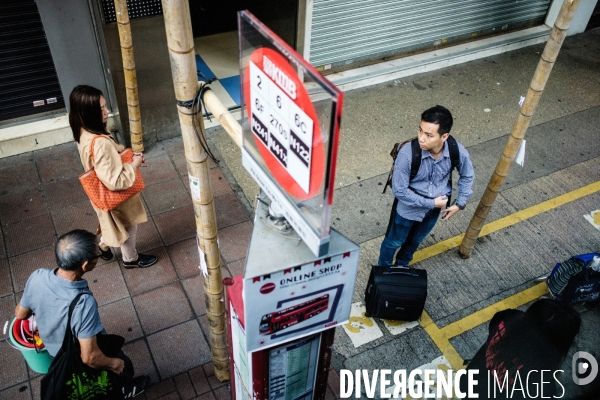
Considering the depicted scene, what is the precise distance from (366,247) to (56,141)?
4040 mm

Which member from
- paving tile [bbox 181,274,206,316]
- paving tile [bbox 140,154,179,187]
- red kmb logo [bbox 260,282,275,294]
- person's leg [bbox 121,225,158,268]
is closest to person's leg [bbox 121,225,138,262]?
person's leg [bbox 121,225,158,268]

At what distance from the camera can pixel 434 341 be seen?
463cm

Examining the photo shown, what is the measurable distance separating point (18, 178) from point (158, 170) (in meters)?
1.57

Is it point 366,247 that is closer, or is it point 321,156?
point 321,156

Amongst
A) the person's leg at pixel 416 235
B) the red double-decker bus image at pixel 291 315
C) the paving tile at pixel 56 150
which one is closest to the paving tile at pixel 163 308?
the person's leg at pixel 416 235

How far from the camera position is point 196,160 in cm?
282

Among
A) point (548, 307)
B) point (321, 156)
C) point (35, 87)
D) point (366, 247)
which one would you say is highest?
point (321, 156)

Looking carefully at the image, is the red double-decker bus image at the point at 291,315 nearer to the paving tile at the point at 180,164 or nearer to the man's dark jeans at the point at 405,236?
the man's dark jeans at the point at 405,236

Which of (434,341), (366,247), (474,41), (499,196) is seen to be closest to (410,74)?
(474,41)

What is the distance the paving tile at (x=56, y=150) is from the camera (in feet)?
20.6

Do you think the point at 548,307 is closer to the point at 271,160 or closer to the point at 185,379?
the point at 271,160

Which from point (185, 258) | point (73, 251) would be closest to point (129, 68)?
point (185, 258)

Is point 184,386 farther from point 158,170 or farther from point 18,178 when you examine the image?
point 18,178

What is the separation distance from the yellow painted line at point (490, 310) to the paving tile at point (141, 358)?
2.59m
